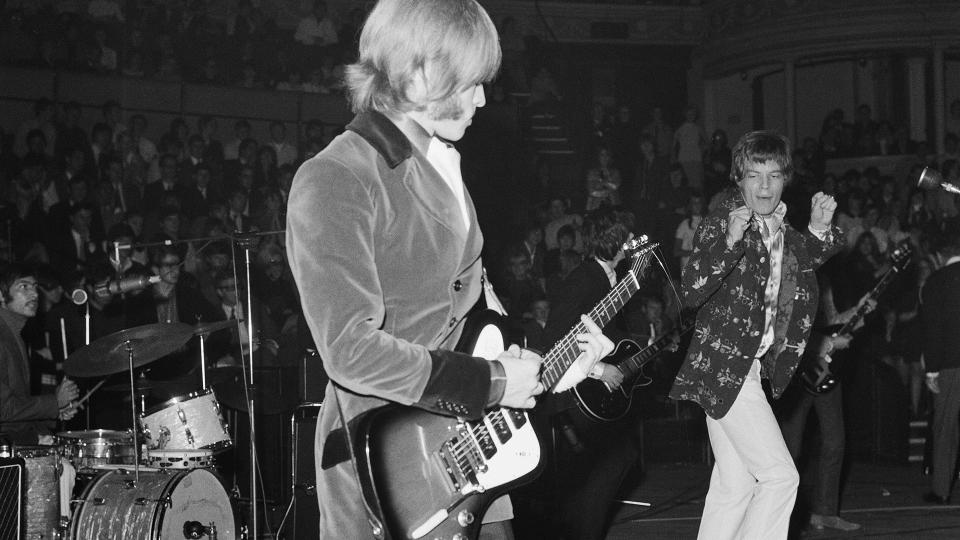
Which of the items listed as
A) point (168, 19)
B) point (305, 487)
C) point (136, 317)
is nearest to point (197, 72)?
point (168, 19)

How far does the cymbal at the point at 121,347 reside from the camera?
19.1 feet

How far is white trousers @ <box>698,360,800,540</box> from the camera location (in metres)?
4.18

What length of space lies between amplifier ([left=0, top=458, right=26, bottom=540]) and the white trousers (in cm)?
306

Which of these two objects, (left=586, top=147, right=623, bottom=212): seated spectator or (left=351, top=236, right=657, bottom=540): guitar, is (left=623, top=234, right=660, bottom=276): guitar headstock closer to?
(left=351, top=236, right=657, bottom=540): guitar

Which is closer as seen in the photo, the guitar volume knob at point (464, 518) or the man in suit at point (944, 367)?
the guitar volume knob at point (464, 518)

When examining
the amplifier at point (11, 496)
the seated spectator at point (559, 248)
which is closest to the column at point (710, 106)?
the seated spectator at point (559, 248)

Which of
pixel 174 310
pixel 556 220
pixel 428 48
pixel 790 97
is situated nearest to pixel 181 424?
pixel 174 310

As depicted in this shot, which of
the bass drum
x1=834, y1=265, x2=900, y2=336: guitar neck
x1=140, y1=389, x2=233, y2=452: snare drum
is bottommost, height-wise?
the bass drum

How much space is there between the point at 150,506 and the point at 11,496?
0.86 metres

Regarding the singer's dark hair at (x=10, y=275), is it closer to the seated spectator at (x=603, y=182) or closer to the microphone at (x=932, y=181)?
the microphone at (x=932, y=181)

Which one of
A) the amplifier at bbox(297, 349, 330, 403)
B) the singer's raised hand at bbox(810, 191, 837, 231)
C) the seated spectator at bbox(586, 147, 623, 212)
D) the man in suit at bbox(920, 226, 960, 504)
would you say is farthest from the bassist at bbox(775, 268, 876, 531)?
the seated spectator at bbox(586, 147, 623, 212)

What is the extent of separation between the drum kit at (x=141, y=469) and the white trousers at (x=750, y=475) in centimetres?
290

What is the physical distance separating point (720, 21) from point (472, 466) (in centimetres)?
1947

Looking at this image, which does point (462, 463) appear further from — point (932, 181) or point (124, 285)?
point (124, 285)
